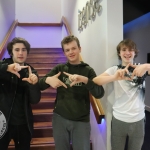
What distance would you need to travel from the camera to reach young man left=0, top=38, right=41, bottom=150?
1.50m

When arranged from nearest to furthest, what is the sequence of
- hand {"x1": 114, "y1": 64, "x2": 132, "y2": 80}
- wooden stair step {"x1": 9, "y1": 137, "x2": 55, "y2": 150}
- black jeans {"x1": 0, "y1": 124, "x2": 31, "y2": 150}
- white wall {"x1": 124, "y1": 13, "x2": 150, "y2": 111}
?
1. hand {"x1": 114, "y1": 64, "x2": 132, "y2": 80}
2. black jeans {"x1": 0, "y1": 124, "x2": 31, "y2": 150}
3. wooden stair step {"x1": 9, "y1": 137, "x2": 55, "y2": 150}
4. white wall {"x1": 124, "y1": 13, "x2": 150, "y2": 111}

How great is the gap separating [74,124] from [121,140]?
43 centimetres

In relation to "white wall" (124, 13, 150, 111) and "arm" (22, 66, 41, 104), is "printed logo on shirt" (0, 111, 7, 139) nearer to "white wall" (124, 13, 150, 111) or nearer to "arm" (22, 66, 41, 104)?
"arm" (22, 66, 41, 104)

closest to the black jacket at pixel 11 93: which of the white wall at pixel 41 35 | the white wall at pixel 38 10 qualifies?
the white wall at pixel 41 35

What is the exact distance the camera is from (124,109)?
1.57 meters

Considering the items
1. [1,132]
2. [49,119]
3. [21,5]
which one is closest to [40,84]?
[1,132]

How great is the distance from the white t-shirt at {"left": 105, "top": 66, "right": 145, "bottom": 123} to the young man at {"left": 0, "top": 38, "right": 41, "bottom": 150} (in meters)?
0.68

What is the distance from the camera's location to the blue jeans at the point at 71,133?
60.2 inches

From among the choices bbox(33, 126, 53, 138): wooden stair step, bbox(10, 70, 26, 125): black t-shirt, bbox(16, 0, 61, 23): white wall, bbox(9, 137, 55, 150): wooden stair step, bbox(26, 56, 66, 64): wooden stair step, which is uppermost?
bbox(16, 0, 61, 23): white wall

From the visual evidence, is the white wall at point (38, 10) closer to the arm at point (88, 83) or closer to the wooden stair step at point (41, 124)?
the wooden stair step at point (41, 124)

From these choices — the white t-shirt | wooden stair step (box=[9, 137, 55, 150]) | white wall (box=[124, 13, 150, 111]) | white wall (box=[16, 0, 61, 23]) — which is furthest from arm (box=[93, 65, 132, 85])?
white wall (box=[16, 0, 61, 23])

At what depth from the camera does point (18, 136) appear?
5.06ft

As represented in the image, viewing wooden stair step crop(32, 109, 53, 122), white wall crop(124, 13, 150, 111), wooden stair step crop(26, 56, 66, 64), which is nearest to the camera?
wooden stair step crop(32, 109, 53, 122)

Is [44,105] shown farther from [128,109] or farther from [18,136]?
[128,109]
